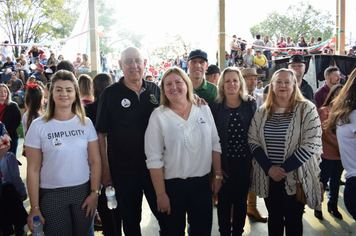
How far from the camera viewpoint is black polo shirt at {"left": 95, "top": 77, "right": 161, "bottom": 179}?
7.61ft

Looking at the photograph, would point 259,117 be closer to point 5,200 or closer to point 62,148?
point 62,148

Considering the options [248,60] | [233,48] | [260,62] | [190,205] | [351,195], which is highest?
[233,48]

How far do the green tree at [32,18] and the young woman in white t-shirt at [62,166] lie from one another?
24123 mm

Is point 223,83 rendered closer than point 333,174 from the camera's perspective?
Yes

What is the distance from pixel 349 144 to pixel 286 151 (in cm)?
50

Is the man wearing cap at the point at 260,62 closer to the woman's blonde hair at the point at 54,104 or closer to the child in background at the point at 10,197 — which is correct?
the woman's blonde hair at the point at 54,104

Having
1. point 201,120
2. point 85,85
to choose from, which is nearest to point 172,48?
point 85,85

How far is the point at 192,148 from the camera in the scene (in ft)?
6.89

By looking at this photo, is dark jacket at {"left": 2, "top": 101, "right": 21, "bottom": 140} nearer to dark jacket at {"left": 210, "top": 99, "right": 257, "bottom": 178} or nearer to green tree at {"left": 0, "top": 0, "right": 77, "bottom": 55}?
dark jacket at {"left": 210, "top": 99, "right": 257, "bottom": 178}

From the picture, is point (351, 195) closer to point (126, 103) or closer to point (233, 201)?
point (233, 201)

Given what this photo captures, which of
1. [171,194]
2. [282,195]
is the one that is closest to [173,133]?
[171,194]

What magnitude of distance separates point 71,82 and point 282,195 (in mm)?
2146

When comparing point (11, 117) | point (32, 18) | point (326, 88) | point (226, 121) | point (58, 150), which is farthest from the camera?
point (32, 18)

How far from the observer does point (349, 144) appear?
2.01 metres
